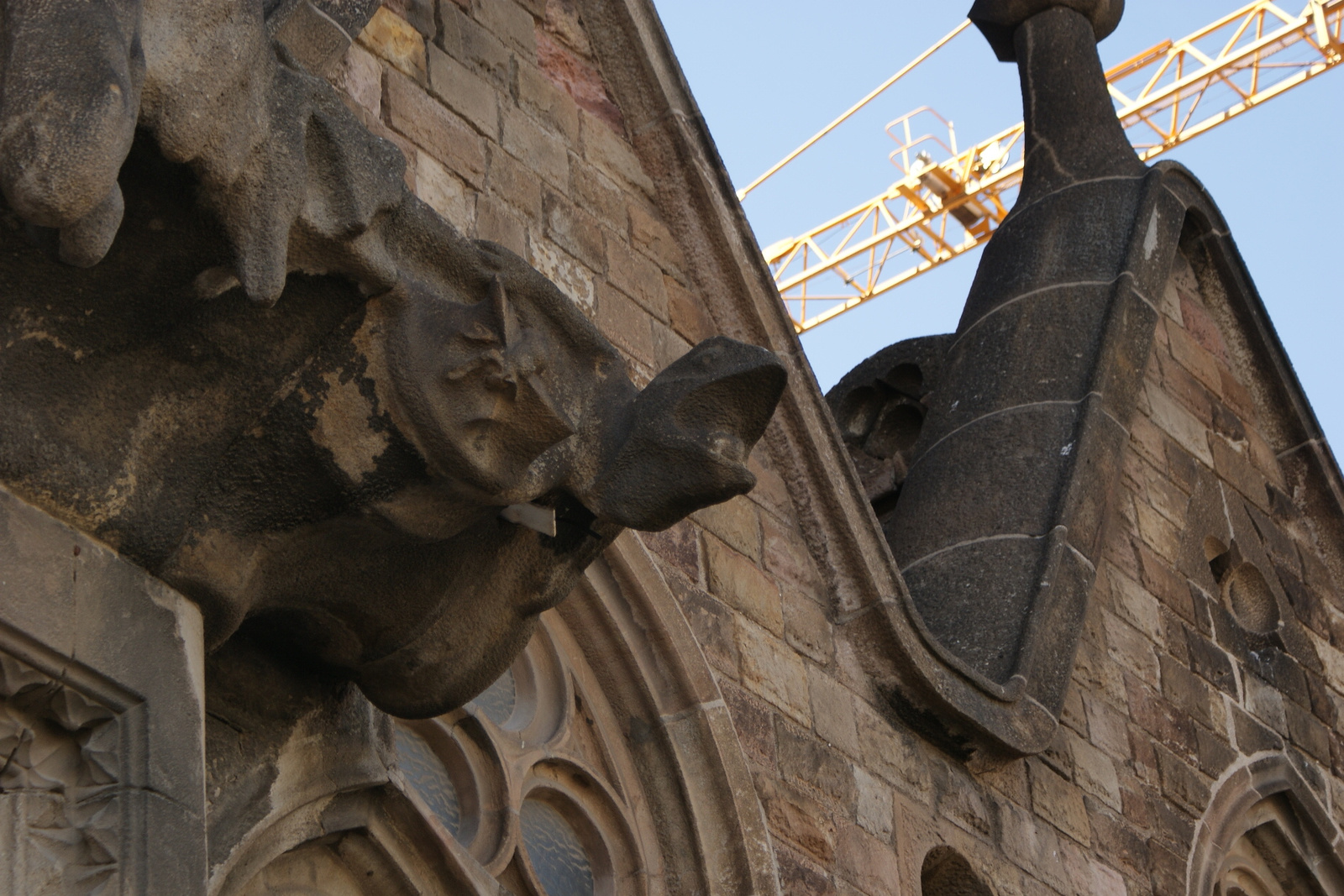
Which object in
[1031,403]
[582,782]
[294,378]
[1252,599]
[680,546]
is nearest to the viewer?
[294,378]

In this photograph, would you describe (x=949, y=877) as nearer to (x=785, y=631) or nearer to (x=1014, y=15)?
(x=785, y=631)

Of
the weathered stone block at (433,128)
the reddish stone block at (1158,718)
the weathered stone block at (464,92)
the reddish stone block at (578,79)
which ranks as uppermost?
the reddish stone block at (578,79)

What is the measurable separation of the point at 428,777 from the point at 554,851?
36cm

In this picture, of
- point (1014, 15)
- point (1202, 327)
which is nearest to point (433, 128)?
point (1014, 15)

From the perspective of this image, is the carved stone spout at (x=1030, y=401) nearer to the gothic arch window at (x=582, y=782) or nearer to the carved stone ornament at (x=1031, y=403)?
the carved stone ornament at (x=1031, y=403)

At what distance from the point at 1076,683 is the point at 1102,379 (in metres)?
1.03

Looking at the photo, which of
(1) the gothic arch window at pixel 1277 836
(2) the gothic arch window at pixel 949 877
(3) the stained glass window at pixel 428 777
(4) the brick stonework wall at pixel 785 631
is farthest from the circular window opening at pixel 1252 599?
(3) the stained glass window at pixel 428 777

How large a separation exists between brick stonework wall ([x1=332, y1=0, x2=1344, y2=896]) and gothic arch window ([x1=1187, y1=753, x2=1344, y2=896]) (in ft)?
0.35

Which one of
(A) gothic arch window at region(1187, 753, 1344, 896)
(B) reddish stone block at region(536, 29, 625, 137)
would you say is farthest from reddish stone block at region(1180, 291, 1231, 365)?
(B) reddish stone block at region(536, 29, 625, 137)

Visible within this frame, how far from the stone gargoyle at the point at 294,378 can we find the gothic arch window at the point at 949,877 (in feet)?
7.19

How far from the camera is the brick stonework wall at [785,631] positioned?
448 cm

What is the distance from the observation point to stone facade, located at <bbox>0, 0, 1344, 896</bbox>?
11.4 ft

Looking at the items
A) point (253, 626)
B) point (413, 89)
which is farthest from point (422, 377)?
point (413, 89)

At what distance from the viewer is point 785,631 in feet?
15.6
